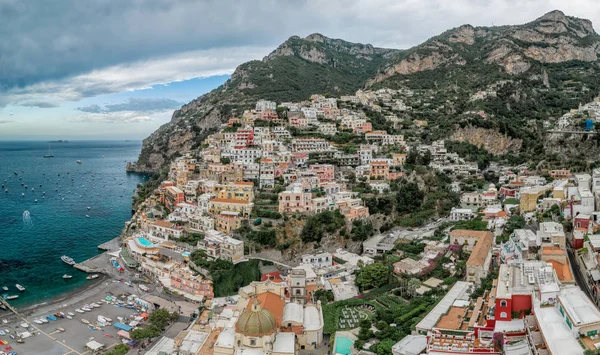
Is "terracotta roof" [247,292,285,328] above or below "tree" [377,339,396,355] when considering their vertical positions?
above

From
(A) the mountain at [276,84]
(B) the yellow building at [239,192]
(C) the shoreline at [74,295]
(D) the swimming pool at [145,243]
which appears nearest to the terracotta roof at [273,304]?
(C) the shoreline at [74,295]

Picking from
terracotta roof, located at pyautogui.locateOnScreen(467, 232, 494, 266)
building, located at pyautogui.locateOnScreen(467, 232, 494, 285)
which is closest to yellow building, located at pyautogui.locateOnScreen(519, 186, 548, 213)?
terracotta roof, located at pyautogui.locateOnScreen(467, 232, 494, 266)

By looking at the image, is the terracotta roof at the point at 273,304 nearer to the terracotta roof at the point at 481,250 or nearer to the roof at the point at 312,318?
the roof at the point at 312,318

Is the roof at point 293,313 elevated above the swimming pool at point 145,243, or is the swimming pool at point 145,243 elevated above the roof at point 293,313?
the swimming pool at point 145,243

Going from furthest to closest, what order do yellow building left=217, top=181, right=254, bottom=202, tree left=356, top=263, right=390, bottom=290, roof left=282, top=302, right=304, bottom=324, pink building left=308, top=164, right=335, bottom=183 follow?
1. pink building left=308, top=164, right=335, bottom=183
2. yellow building left=217, top=181, right=254, bottom=202
3. tree left=356, top=263, right=390, bottom=290
4. roof left=282, top=302, right=304, bottom=324

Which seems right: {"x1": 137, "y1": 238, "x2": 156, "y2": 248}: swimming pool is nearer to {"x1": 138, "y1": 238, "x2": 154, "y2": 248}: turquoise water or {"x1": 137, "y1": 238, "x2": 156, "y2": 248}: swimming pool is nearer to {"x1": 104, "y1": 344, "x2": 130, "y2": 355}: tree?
{"x1": 138, "y1": 238, "x2": 154, "y2": 248}: turquoise water

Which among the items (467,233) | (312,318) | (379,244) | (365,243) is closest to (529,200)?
(467,233)

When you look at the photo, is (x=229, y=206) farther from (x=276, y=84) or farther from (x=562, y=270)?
(x=276, y=84)

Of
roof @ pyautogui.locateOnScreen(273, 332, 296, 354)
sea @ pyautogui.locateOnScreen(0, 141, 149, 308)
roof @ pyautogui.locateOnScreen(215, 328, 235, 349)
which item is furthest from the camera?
sea @ pyautogui.locateOnScreen(0, 141, 149, 308)
